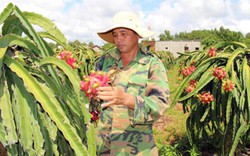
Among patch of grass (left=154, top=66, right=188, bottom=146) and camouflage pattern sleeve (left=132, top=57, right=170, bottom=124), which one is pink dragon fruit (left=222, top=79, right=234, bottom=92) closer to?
camouflage pattern sleeve (left=132, top=57, right=170, bottom=124)

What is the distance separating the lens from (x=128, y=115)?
1954 mm

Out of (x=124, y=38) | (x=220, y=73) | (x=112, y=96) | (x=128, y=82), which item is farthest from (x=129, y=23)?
(x=220, y=73)

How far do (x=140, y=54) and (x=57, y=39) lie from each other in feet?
1.81

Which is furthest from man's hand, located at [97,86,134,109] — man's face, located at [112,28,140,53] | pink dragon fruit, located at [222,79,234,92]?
pink dragon fruit, located at [222,79,234,92]

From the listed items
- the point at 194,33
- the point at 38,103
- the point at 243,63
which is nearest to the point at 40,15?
the point at 38,103

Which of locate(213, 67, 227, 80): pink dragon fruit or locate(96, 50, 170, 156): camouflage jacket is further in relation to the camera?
locate(213, 67, 227, 80): pink dragon fruit

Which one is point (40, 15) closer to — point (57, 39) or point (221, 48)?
point (57, 39)

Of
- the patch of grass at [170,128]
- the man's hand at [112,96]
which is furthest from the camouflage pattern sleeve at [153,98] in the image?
the patch of grass at [170,128]

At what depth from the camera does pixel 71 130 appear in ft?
4.14

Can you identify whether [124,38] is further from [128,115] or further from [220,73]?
[220,73]

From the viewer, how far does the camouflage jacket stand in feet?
6.37

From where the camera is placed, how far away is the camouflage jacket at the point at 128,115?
1942 millimetres

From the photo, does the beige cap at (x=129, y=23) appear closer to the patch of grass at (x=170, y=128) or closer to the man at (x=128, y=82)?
the man at (x=128, y=82)

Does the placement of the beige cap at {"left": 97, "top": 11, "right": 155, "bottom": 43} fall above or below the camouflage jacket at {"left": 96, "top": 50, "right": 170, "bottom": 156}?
above
